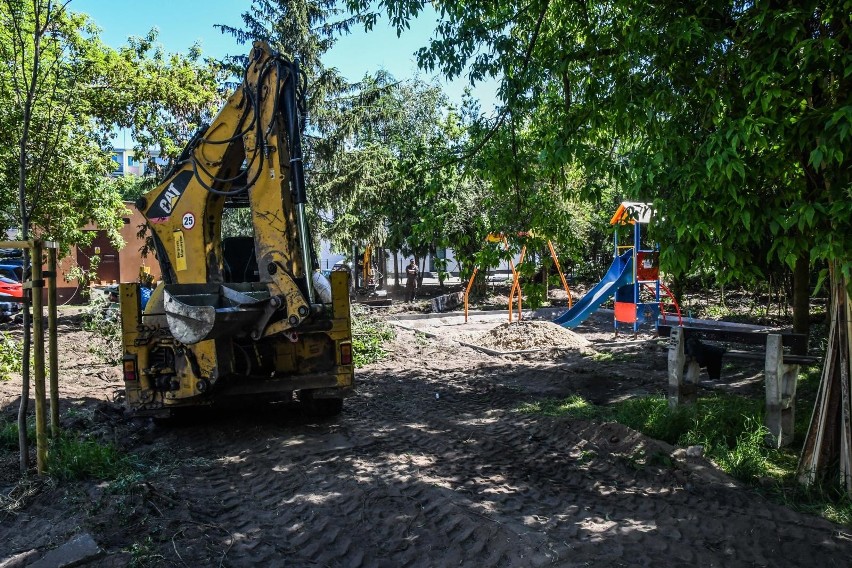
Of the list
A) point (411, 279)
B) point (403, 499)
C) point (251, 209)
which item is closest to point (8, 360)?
point (251, 209)

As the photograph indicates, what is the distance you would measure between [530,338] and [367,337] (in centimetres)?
333

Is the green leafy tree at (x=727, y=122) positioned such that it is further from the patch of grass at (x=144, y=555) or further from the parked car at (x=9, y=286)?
the parked car at (x=9, y=286)

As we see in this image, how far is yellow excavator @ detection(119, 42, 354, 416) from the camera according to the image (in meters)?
6.25

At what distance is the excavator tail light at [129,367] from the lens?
673cm

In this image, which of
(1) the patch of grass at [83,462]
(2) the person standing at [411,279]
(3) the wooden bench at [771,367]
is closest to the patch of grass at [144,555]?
(1) the patch of grass at [83,462]

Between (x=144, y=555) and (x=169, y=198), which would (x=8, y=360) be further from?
(x=144, y=555)

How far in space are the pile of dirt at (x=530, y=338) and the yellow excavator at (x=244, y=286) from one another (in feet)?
21.0

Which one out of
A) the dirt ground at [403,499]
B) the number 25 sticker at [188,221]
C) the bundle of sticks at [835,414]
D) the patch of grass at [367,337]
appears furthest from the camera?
the patch of grass at [367,337]

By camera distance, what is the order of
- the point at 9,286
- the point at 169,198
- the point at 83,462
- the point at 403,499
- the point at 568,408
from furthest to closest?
the point at 9,286 < the point at 568,408 < the point at 169,198 < the point at 83,462 < the point at 403,499

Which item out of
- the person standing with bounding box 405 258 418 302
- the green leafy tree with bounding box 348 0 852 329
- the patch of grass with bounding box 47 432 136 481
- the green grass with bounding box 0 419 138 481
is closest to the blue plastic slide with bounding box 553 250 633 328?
the green leafy tree with bounding box 348 0 852 329

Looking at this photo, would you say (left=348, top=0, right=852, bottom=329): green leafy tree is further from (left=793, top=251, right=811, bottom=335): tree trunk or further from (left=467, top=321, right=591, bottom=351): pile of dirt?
(left=467, top=321, right=591, bottom=351): pile of dirt

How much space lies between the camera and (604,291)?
1550cm

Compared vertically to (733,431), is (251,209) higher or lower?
higher

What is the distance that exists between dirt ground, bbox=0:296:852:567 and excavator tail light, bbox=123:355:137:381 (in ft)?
2.17
